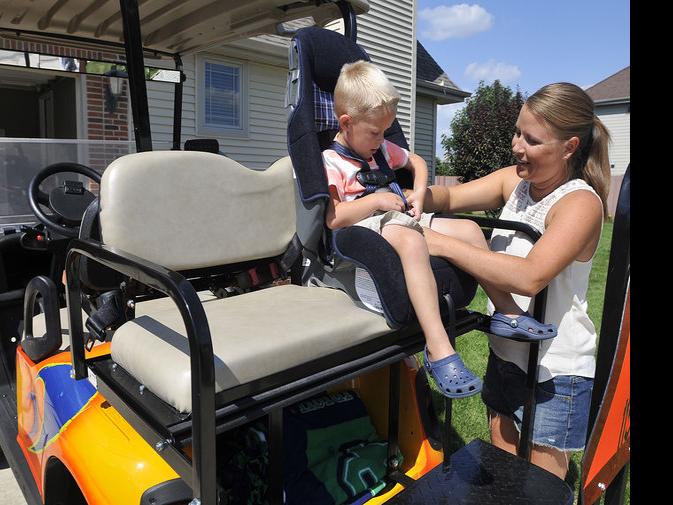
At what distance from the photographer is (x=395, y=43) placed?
12.1 meters

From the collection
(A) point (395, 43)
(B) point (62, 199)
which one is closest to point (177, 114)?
(B) point (62, 199)

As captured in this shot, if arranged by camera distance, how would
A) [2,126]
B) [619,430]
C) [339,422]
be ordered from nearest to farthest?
[619,430]
[339,422]
[2,126]

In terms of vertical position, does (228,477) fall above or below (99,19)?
below

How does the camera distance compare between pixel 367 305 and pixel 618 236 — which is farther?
pixel 367 305

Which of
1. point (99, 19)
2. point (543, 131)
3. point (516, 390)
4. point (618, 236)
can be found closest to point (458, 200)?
point (543, 131)

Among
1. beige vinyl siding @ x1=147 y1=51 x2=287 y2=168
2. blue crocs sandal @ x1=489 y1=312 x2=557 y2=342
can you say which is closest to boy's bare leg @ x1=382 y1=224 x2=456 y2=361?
blue crocs sandal @ x1=489 y1=312 x2=557 y2=342

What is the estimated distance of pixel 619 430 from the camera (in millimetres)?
1514

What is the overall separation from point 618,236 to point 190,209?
1.41 metres

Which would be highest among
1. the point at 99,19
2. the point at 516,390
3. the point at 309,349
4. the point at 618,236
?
the point at 99,19

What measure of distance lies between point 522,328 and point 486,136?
12.6m

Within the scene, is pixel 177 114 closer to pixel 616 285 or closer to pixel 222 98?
pixel 616 285

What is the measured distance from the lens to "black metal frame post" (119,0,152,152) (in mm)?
2260
